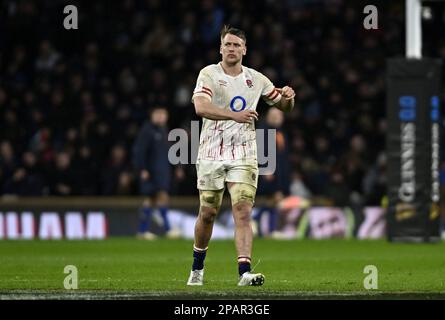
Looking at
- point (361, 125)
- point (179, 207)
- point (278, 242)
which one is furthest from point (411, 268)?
point (361, 125)

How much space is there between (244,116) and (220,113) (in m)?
0.21

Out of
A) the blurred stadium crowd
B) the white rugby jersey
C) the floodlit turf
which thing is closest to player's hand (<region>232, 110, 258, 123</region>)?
the white rugby jersey

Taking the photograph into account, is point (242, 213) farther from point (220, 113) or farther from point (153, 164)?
point (153, 164)

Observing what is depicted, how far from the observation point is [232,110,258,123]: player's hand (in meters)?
11.0

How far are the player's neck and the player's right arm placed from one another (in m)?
0.43

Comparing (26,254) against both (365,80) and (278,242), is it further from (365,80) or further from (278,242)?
(365,80)

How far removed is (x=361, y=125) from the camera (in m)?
26.2

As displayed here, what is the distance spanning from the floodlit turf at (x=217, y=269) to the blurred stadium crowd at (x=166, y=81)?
3259mm

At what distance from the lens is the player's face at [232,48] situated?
11227 mm

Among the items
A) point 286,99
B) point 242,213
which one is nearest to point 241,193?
point 242,213

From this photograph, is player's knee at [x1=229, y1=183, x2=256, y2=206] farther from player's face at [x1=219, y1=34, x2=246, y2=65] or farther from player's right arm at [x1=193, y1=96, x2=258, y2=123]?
player's face at [x1=219, y1=34, x2=246, y2=65]

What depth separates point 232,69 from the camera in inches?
448

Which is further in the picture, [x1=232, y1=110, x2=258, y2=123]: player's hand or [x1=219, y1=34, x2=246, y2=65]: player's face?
[x1=219, y1=34, x2=246, y2=65]: player's face
